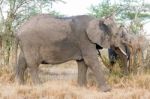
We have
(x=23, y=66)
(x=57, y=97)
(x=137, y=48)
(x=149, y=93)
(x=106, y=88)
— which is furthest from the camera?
(x=137, y=48)

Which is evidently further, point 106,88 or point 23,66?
point 23,66

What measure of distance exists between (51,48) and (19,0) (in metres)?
5.15

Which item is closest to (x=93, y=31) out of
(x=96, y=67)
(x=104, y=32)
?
(x=104, y=32)

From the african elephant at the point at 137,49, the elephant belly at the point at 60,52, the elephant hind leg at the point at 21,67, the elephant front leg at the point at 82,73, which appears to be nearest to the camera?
the elephant belly at the point at 60,52

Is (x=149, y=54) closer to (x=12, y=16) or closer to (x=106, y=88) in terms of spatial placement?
(x=106, y=88)

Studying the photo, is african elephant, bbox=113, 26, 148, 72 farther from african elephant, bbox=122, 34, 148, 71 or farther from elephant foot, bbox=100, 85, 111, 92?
elephant foot, bbox=100, 85, 111, 92

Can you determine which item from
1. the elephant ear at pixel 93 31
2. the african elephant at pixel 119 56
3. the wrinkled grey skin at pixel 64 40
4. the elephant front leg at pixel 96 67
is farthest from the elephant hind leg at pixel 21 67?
the african elephant at pixel 119 56

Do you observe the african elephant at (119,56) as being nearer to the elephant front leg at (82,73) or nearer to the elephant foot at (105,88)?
the elephant front leg at (82,73)

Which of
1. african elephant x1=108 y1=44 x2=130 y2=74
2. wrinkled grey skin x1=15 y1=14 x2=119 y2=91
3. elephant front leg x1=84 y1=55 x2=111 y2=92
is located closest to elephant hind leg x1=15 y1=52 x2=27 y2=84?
wrinkled grey skin x1=15 y1=14 x2=119 y2=91

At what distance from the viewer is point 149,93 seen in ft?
31.7

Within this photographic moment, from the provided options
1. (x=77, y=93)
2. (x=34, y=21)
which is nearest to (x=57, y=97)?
(x=77, y=93)

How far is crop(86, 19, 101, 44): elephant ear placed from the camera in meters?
10.9

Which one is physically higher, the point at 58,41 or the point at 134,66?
the point at 58,41

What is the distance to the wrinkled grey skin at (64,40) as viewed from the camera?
10.9m
